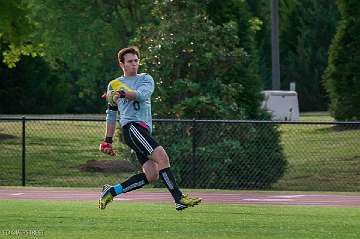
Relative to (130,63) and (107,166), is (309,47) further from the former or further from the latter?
(130,63)

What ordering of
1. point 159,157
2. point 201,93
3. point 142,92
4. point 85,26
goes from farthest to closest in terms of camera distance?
point 85,26
point 201,93
point 159,157
point 142,92

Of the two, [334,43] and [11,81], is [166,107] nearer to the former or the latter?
[334,43]

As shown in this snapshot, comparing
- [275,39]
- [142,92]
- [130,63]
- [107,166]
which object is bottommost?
[107,166]

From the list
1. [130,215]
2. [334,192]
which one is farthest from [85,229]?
[334,192]

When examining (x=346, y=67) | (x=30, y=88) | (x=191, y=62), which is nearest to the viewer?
(x=191, y=62)

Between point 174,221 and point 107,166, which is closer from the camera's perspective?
point 174,221

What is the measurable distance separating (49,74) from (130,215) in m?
41.5

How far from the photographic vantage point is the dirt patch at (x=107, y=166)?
25.9 metres

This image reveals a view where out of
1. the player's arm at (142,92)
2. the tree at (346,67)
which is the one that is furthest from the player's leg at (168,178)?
the tree at (346,67)

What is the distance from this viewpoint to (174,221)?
44.1 feet

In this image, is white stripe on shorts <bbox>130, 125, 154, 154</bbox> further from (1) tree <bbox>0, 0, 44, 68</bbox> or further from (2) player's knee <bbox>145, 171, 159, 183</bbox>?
(1) tree <bbox>0, 0, 44, 68</bbox>

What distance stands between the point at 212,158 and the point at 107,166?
4.38 m

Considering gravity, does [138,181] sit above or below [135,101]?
below

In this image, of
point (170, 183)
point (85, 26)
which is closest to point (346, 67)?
point (85, 26)
